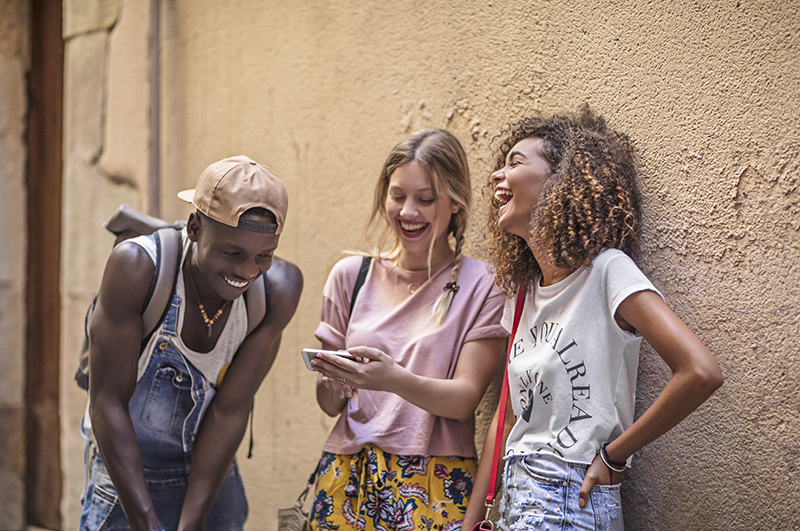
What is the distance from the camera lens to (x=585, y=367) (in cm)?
179

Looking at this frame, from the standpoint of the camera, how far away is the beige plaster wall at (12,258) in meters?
4.64

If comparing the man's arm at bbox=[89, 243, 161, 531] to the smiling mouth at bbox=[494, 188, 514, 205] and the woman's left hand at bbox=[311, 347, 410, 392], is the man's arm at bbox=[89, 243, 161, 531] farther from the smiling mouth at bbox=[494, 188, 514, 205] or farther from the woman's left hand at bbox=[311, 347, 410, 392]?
the smiling mouth at bbox=[494, 188, 514, 205]

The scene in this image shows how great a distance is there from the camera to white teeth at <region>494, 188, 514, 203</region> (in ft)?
6.56

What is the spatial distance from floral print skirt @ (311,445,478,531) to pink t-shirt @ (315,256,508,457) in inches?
1.4

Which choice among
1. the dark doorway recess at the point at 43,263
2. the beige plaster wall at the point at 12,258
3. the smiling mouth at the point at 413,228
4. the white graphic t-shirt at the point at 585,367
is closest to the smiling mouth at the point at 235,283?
the smiling mouth at the point at 413,228

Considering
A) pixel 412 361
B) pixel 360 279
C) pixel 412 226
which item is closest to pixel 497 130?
pixel 412 226

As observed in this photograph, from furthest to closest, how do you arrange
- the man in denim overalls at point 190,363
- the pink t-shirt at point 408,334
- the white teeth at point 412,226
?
the white teeth at point 412,226 < the pink t-shirt at point 408,334 < the man in denim overalls at point 190,363

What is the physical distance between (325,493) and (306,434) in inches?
43.3

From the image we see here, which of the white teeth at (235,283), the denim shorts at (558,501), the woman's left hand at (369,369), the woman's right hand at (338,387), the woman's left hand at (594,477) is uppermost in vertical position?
the white teeth at (235,283)

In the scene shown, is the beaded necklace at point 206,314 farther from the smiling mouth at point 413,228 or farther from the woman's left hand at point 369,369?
the smiling mouth at point 413,228

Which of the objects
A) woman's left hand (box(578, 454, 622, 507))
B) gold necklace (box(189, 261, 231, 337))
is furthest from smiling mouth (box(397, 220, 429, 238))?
woman's left hand (box(578, 454, 622, 507))

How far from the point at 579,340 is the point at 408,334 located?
0.63 metres

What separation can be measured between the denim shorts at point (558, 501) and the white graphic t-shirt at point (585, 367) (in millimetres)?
38

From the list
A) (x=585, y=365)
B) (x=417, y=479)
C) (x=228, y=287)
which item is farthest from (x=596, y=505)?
(x=228, y=287)
